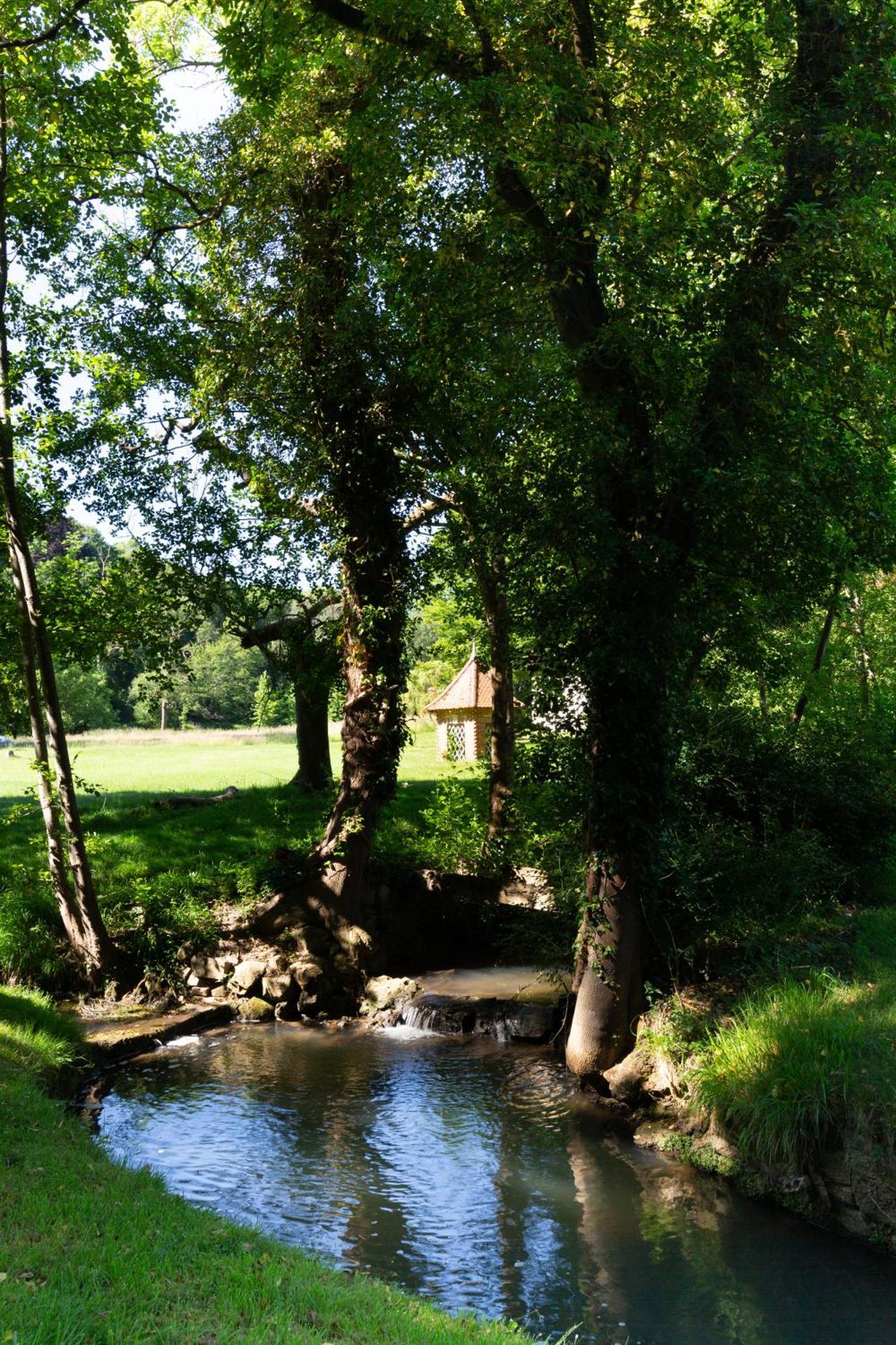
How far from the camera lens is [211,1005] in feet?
46.6

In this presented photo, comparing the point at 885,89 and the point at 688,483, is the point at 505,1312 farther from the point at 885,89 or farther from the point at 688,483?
the point at 885,89

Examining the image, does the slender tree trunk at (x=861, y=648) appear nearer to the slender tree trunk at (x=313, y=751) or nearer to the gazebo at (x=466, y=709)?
the slender tree trunk at (x=313, y=751)

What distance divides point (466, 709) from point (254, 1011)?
22.3 m

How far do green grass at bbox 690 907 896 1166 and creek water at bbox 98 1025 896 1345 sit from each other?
1.98ft

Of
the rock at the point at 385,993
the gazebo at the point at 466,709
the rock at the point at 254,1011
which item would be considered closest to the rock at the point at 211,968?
the rock at the point at 254,1011

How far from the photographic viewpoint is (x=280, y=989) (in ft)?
47.5

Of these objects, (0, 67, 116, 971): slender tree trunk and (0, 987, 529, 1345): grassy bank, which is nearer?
(0, 987, 529, 1345): grassy bank

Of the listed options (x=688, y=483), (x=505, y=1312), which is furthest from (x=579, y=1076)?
(x=688, y=483)

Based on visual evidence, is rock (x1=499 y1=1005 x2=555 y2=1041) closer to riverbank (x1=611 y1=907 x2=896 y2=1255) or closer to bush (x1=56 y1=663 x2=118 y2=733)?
riverbank (x1=611 y1=907 x2=896 y2=1255)

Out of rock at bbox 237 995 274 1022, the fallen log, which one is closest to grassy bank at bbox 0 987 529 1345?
rock at bbox 237 995 274 1022

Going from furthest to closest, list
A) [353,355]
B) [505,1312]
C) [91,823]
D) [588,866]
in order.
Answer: [91,823], [353,355], [588,866], [505,1312]

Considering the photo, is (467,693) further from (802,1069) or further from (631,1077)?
(802,1069)

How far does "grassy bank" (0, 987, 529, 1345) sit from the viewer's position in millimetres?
4367

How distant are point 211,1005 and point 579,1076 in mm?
5351
